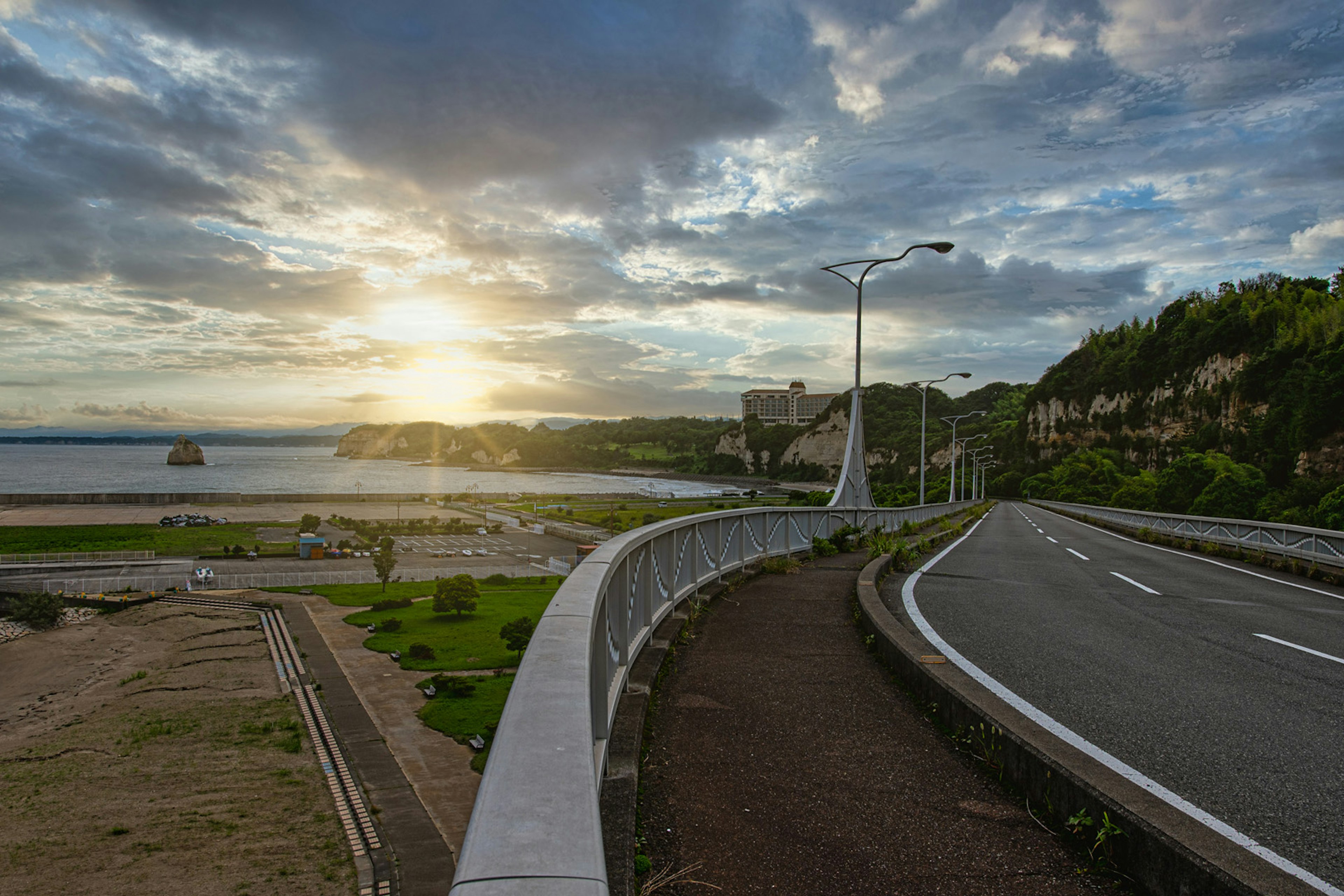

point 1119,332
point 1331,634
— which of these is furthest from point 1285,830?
point 1119,332

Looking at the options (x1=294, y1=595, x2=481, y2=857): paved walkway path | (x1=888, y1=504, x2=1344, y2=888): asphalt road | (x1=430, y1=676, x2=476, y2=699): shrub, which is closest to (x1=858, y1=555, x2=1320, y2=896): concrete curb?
(x1=888, y1=504, x2=1344, y2=888): asphalt road

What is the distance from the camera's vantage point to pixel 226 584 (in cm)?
6281

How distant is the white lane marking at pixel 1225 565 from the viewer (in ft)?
41.8

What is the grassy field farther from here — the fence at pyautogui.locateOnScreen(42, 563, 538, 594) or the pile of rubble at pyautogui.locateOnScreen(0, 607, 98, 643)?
the pile of rubble at pyautogui.locateOnScreen(0, 607, 98, 643)

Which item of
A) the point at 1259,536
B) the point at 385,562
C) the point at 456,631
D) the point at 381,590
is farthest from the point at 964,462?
the point at 1259,536

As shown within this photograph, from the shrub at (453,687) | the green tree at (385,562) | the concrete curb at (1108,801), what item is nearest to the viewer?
the concrete curb at (1108,801)

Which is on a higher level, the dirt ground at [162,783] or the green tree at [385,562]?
the green tree at [385,562]

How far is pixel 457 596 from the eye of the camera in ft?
173

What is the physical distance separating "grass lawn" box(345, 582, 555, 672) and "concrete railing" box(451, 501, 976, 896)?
39898 mm

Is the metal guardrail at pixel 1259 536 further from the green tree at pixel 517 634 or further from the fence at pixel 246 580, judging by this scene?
the fence at pixel 246 580

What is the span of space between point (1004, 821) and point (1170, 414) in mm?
126112

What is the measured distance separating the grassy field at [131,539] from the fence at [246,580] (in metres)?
14.3

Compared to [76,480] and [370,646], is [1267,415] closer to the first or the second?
[370,646]

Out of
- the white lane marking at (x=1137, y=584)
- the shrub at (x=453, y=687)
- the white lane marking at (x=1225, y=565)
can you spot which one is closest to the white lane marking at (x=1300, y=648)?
the white lane marking at (x=1137, y=584)
